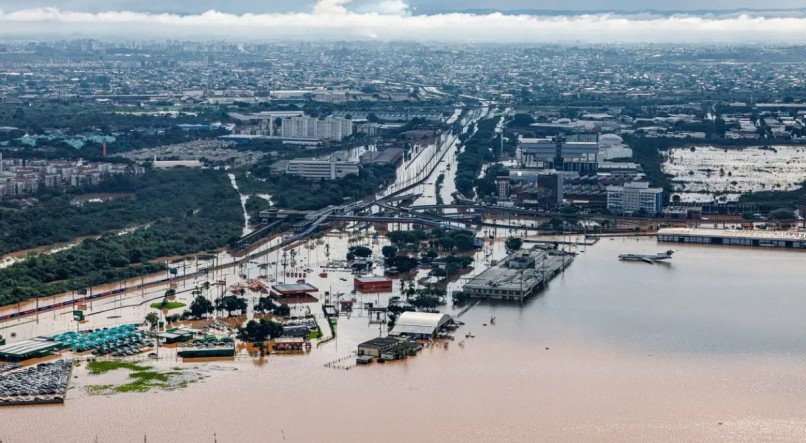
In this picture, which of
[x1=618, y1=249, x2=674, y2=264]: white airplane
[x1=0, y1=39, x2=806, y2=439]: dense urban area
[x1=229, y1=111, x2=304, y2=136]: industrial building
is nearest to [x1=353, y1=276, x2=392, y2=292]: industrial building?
[x1=0, y1=39, x2=806, y2=439]: dense urban area

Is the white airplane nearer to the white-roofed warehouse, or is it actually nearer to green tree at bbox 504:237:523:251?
green tree at bbox 504:237:523:251

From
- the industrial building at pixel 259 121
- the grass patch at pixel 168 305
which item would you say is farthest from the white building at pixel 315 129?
the grass patch at pixel 168 305

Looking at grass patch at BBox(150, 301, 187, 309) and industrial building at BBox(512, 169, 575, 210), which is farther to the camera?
industrial building at BBox(512, 169, 575, 210)

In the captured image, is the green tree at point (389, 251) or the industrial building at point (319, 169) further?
the industrial building at point (319, 169)

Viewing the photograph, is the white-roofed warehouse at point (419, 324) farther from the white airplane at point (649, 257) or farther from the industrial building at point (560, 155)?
the industrial building at point (560, 155)

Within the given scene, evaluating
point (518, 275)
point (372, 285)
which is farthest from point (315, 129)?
point (372, 285)

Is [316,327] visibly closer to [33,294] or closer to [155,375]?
[155,375]

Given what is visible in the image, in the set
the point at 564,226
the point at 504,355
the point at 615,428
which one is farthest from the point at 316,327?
the point at 564,226
